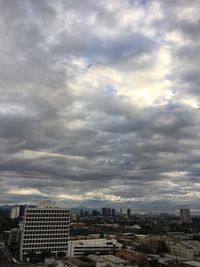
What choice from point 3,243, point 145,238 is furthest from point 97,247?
point 3,243

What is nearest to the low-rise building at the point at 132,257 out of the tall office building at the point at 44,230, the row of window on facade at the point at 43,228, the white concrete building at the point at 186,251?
the white concrete building at the point at 186,251

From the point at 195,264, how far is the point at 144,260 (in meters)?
17.5

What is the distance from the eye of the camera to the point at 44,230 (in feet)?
352

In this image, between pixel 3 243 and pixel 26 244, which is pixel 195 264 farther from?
pixel 3 243

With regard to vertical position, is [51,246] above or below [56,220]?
below

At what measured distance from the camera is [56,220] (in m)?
111

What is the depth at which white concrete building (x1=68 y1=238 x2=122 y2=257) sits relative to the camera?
348ft

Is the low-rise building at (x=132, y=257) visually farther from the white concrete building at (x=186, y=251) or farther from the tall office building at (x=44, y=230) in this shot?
the tall office building at (x=44, y=230)

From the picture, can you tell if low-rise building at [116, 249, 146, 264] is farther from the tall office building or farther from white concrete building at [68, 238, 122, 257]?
the tall office building

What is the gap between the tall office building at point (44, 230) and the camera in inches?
4087

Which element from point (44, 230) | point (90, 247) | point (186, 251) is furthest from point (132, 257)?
point (44, 230)

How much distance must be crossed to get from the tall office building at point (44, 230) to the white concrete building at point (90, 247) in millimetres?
3054

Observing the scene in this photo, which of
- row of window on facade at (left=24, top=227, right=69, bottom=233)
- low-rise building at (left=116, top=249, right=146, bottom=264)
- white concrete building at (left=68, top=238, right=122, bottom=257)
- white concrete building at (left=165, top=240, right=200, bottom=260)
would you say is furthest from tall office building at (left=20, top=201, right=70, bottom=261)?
white concrete building at (left=165, top=240, right=200, bottom=260)

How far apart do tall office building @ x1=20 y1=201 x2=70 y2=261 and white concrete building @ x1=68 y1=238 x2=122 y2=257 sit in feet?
10.0
